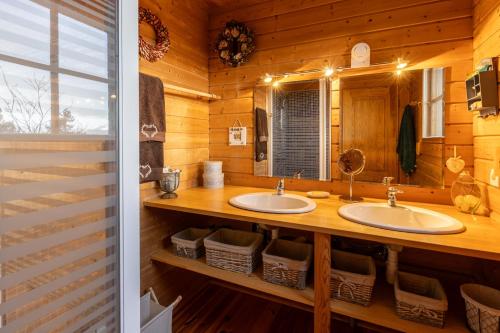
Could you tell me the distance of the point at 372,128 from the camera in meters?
1.82

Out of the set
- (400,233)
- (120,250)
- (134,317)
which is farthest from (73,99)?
(400,233)

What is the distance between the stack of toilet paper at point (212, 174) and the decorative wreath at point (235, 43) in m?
0.85

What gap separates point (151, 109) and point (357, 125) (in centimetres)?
141

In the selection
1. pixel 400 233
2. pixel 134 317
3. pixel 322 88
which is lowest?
pixel 134 317

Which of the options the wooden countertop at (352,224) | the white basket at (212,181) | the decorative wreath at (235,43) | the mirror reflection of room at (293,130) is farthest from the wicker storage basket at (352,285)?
the decorative wreath at (235,43)

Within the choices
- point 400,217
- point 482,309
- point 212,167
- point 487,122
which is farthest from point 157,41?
point 482,309

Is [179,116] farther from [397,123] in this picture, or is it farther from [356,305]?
[356,305]

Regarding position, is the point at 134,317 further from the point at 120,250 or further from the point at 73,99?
the point at 73,99

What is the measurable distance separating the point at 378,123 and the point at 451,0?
0.82 m

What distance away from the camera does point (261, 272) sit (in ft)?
5.33

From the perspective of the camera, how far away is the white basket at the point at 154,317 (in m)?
1.32

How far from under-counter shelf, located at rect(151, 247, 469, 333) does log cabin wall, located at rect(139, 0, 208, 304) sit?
32cm

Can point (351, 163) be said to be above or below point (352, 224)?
above

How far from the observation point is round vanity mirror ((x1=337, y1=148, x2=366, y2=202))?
181cm
